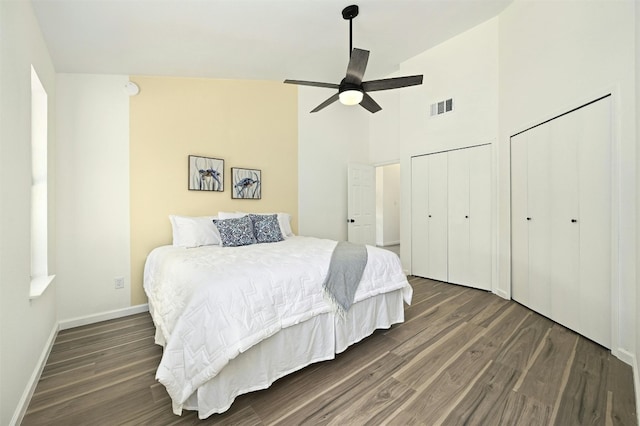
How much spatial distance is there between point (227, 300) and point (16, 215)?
125cm

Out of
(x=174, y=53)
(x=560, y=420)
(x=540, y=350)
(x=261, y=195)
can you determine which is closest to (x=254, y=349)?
(x=560, y=420)

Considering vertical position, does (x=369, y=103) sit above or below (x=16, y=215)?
above

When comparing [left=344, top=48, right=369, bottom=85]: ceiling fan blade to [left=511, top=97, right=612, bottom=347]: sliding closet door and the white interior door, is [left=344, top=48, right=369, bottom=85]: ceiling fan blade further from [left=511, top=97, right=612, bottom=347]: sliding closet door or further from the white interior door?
the white interior door

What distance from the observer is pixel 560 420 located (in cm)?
138

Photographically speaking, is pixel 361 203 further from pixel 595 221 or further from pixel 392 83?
pixel 595 221

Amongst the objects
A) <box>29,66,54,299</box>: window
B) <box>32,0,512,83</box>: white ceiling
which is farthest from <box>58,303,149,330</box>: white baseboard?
<box>32,0,512,83</box>: white ceiling

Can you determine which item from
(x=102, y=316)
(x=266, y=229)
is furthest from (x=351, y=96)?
(x=102, y=316)

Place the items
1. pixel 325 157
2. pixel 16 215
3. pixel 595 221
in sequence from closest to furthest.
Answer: pixel 16 215 → pixel 595 221 → pixel 325 157

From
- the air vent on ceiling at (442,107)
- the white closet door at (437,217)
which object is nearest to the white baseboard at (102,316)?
the white closet door at (437,217)

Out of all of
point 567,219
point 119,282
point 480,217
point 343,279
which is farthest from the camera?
point 480,217

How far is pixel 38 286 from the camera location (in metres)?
1.87

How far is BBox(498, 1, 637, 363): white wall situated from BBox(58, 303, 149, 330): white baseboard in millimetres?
4265

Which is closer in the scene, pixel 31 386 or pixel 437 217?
pixel 31 386

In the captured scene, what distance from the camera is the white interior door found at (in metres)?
4.70
